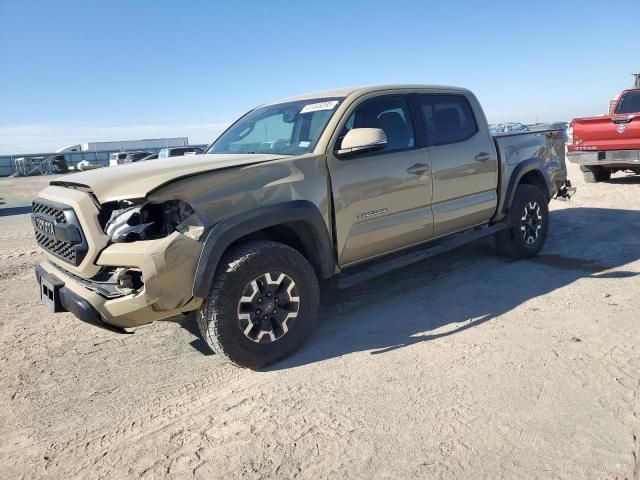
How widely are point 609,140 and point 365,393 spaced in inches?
396

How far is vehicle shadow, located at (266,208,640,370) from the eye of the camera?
377 centimetres

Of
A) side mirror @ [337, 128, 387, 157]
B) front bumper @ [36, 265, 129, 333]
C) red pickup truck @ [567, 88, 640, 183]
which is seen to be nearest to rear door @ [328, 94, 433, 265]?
side mirror @ [337, 128, 387, 157]

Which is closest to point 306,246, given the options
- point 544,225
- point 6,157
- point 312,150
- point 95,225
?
point 312,150

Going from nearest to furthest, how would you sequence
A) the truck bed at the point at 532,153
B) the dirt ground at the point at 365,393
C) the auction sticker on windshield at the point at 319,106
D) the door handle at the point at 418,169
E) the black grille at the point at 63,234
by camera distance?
the dirt ground at the point at 365,393, the black grille at the point at 63,234, the auction sticker on windshield at the point at 319,106, the door handle at the point at 418,169, the truck bed at the point at 532,153

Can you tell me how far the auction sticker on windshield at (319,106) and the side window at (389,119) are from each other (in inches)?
7.4

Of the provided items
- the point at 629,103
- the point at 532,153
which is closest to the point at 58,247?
the point at 532,153

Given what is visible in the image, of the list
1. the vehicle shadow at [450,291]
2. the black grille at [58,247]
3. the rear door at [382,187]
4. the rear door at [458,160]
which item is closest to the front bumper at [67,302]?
the black grille at [58,247]

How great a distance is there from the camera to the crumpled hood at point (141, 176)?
9.64 ft

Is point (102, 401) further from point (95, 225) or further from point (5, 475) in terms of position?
point (95, 225)

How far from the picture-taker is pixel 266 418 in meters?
2.79

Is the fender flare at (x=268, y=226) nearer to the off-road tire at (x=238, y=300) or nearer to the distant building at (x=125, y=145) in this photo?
the off-road tire at (x=238, y=300)

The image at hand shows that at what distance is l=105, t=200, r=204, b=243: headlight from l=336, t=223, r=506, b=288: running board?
4.57 feet

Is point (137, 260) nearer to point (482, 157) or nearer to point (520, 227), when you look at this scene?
point (482, 157)

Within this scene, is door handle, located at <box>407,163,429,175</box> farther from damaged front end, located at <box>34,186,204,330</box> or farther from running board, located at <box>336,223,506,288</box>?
damaged front end, located at <box>34,186,204,330</box>
